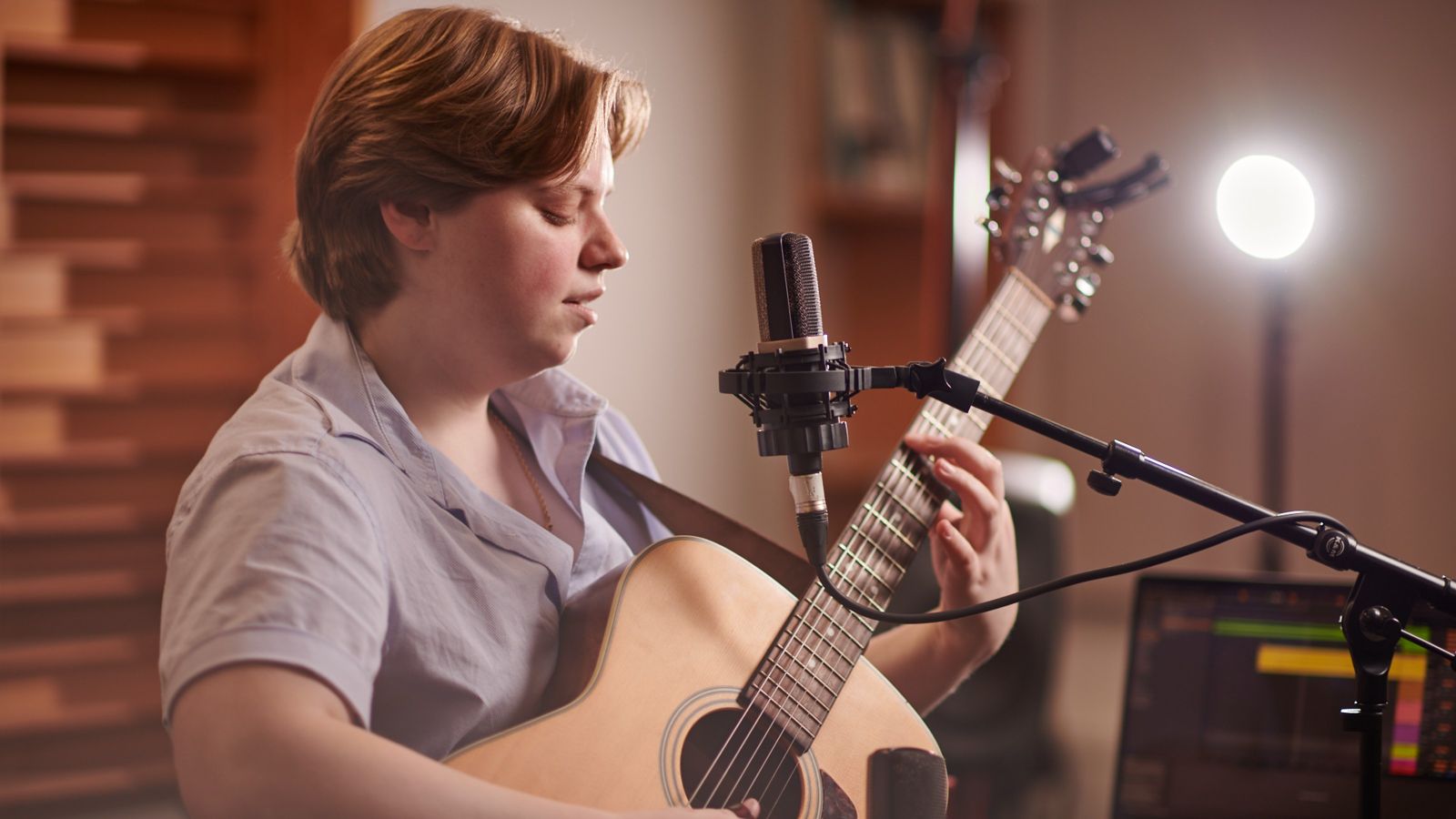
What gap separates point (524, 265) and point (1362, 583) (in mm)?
628

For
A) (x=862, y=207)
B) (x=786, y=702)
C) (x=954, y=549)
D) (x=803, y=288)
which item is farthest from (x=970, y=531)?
(x=862, y=207)

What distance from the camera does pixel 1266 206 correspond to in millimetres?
2162

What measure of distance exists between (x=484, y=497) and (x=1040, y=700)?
1.47 meters

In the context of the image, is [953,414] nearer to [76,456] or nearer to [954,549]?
[954,549]

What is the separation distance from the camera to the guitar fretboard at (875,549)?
36.0 inches

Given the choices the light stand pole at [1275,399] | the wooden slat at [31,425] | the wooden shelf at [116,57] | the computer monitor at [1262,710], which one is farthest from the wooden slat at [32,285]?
the light stand pole at [1275,399]

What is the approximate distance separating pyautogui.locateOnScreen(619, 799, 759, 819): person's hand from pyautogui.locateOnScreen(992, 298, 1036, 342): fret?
0.50 m

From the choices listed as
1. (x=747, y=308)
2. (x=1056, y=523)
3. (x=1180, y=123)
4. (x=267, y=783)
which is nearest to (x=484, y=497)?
(x=267, y=783)

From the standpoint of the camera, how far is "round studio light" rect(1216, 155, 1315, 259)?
2.12 metres

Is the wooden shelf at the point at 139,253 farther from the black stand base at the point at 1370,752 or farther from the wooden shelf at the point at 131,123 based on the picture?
the black stand base at the point at 1370,752

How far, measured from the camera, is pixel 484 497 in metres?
0.88

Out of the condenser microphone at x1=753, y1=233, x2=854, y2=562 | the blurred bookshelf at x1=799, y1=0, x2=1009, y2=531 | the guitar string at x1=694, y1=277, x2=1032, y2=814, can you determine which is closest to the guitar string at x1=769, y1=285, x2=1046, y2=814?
the guitar string at x1=694, y1=277, x2=1032, y2=814

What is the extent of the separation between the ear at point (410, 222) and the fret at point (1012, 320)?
529 millimetres

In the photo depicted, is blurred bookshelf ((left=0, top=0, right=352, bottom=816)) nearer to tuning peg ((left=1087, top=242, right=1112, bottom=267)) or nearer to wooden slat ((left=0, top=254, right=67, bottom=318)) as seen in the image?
wooden slat ((left=0, top=254, right=67, bottom=318))
